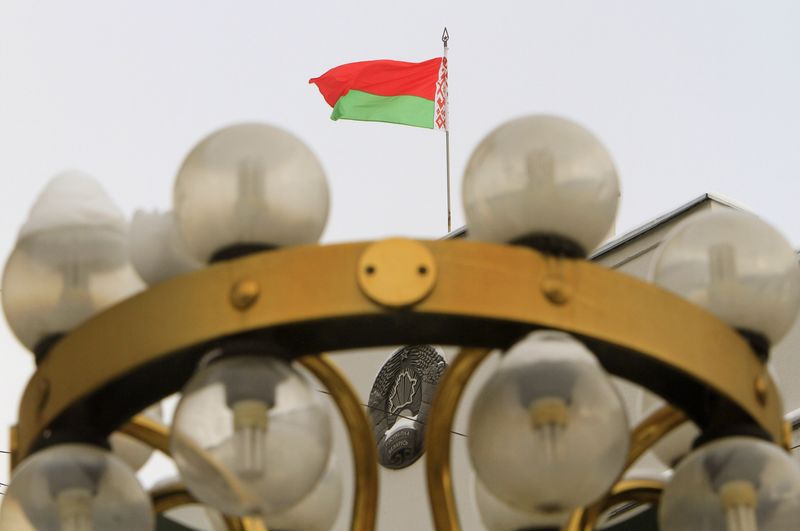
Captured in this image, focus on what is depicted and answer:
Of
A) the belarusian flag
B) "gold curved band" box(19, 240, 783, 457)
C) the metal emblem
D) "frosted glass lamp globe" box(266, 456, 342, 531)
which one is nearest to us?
"gold curved band" box(19, 240, 783, 457)

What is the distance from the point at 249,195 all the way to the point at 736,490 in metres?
1.17

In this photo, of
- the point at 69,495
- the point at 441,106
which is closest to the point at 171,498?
the point at 69,495

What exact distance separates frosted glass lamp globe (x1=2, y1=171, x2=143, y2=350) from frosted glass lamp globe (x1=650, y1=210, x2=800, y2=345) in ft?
3.98

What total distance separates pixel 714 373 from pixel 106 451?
1.28 m

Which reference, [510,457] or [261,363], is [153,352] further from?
[510,457]

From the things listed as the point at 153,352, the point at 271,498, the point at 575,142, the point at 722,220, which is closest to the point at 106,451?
the point at 153,352

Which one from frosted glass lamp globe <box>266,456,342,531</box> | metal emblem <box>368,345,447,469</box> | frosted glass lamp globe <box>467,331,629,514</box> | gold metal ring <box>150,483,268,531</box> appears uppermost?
frosted glass lamp globe <box>467,331,629,514</box>

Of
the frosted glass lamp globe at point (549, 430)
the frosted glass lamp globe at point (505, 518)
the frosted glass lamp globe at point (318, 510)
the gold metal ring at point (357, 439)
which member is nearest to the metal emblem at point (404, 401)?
the frosted glass lamp globe at point (318, 510)

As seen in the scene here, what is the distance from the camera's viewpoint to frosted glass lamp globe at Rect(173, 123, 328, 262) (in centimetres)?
337

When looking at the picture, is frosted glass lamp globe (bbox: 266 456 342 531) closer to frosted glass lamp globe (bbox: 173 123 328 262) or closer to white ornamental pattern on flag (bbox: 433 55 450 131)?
frosted glass lamp globe (bbox: 173 123 328 262)

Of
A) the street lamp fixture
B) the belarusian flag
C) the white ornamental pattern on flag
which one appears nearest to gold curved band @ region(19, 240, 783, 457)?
the street lamp fixture

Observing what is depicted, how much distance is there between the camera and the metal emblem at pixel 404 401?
38.0 ft

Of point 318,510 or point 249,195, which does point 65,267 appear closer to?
point 249,195

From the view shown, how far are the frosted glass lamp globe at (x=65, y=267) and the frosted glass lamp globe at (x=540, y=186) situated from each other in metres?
0.85
